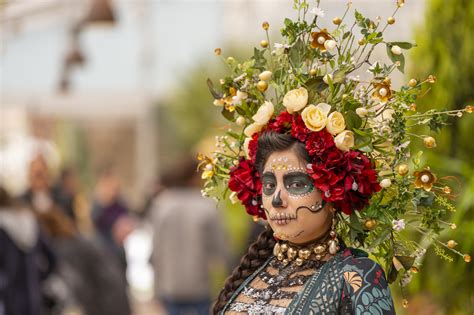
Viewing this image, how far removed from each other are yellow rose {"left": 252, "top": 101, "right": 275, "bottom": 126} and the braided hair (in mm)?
429

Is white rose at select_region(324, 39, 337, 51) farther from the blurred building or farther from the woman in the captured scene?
the blurred building

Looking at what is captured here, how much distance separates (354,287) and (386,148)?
55cm

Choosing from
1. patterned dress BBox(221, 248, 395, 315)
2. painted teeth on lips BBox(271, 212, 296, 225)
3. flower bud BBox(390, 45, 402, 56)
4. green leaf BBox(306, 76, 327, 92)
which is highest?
flower bud BBox(390, 45, 402, 56)

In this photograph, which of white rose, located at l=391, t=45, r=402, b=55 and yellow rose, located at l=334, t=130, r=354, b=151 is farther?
white rose, located at l=391, t=45, r=402, b=55

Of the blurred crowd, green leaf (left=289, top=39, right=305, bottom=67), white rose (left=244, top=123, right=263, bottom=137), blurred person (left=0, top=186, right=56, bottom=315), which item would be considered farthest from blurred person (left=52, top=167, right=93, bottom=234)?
green leaf (left=289, top=39, right=305, bottom=67)

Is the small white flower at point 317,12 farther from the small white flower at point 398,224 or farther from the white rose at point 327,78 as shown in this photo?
the small white flower at point 398,224

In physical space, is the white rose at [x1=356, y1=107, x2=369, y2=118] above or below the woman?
above

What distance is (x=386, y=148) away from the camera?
4363 mm

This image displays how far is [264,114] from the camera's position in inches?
172

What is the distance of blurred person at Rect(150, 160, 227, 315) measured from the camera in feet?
35.2

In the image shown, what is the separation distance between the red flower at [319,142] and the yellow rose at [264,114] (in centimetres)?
21

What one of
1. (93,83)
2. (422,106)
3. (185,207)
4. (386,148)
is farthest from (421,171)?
(93,83)

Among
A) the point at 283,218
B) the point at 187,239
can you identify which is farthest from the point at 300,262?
the point at 187,239

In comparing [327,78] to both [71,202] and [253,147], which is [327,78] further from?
[71,202]
